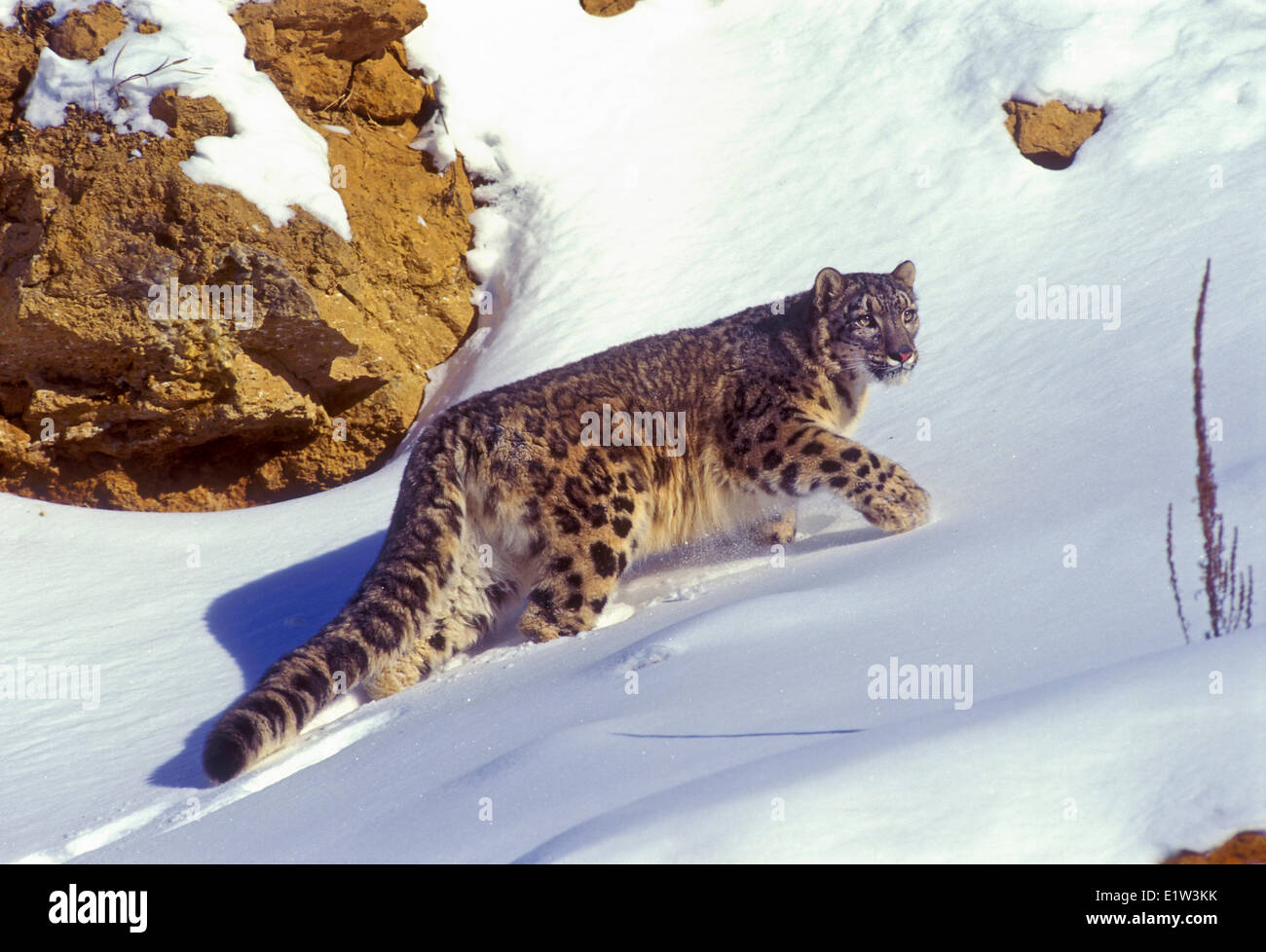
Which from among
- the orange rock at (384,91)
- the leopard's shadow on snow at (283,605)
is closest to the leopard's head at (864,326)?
the leopard's shadow on snow at (283,605)

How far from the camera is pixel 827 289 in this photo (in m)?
7.61

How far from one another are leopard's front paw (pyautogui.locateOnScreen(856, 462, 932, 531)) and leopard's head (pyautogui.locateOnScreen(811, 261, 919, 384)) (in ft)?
2.91

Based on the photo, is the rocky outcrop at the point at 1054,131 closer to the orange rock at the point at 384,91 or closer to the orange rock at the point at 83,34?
the orange rock at the point at 384,91

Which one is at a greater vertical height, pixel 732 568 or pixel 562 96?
pixel 562 96

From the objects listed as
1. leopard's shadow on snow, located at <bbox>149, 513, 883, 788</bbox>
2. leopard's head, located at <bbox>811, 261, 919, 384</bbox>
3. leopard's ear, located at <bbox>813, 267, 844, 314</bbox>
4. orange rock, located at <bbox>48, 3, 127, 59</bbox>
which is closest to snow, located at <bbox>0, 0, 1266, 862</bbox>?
leopard's shadow on snow, located at <bbox>149, 513, 883, 788</bbox>

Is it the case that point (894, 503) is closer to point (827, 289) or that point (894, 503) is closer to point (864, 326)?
point (864, 326)

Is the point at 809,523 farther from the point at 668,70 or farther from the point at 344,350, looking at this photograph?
the point at 668,70

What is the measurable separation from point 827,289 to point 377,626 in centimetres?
355

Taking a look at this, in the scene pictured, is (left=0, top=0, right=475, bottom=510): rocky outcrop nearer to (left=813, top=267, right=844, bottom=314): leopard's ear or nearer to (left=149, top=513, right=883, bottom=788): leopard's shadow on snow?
(left=149, top=513, right=883, bottom=788): leopard's shadow on snow

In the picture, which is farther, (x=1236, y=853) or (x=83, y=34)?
(x=83, y=34)

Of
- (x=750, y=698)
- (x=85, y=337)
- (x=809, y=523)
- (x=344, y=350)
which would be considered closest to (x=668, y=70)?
(x=344, y=350)

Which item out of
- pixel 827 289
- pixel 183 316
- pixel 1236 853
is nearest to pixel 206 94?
pixel 183 316

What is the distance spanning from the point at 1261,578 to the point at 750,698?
1872 millimetres
